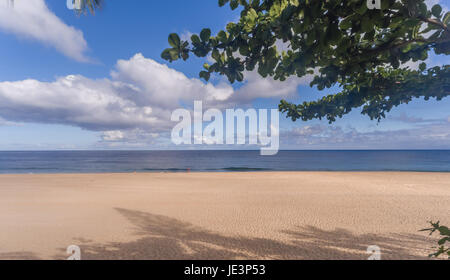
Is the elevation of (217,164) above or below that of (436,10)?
below

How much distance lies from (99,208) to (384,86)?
1079 cm

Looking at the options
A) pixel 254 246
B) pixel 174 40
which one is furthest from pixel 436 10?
pixel 254 246

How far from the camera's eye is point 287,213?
788 cm

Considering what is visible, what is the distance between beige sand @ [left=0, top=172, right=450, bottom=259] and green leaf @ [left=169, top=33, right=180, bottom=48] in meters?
4.85

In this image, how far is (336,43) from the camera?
1468 mm

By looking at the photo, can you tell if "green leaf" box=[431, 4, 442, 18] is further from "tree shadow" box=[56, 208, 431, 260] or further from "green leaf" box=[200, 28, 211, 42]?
"tree shadow" box=[56, 208, 431, 260]

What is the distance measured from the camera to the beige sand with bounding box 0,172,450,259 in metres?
4.97

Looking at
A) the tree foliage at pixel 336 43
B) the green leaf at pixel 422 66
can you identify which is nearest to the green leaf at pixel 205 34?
the tree foliage at pixel 336 43

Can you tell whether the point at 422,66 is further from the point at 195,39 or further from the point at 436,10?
the point at 195,39

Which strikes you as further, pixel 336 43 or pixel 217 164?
pixel 217 164

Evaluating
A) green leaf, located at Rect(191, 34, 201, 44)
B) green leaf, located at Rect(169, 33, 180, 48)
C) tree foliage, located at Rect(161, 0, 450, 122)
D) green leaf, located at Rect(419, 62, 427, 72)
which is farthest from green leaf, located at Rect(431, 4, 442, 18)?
green leaf, located at Rect(169, 33, 180, 48)

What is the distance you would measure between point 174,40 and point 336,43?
1342 millimetres

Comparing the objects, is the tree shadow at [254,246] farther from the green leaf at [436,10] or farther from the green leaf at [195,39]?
the green leaf at [436,10]

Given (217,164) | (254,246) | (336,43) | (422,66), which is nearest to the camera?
(336,43)
